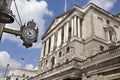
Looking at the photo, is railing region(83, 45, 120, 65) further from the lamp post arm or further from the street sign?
the street sign

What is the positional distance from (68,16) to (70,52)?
31.0 feet

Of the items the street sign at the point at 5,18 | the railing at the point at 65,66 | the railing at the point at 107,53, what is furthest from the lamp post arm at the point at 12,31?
the railing at the point at 65,66

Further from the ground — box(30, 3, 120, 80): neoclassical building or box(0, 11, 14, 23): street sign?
box(30, 3, 120, 80): neoclassical building

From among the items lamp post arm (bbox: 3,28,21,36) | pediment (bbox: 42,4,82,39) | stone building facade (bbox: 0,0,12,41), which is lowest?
lamp post arm (bbox: 3,28,21,36)

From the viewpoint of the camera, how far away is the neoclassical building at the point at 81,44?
80.9 ft

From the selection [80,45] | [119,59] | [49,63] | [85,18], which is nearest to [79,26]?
[85,18]

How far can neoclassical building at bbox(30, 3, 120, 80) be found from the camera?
24659 mm

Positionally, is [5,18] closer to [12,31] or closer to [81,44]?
[12,31]

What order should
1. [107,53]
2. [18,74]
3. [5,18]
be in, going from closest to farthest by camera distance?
[5,18], [107,53], [18,74]

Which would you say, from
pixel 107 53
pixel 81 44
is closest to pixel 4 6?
pixel 107 53

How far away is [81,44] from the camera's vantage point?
34.5m

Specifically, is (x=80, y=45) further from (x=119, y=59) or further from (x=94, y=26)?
(x=119, y=59)

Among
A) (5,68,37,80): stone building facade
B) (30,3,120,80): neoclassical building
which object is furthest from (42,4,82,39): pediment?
(5,68,37,80): stone building facade

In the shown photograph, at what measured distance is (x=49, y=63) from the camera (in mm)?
41875
